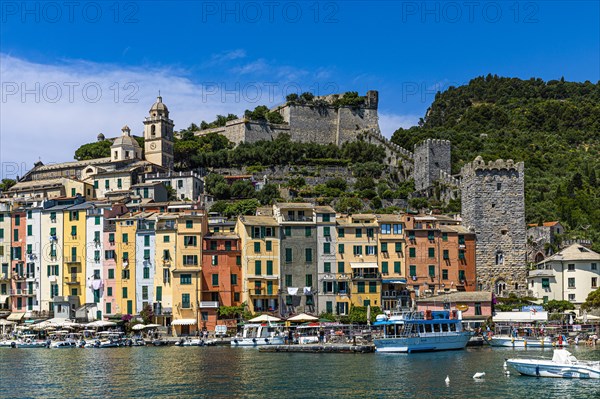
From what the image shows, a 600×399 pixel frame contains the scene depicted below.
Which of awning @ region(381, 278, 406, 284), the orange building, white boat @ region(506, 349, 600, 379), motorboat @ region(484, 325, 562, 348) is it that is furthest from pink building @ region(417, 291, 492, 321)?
white boat @ region(506, 349, 600, 379)

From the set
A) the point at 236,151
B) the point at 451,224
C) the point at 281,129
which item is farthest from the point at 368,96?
the point at 451,224

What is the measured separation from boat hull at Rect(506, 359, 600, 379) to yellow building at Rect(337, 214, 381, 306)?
2865 centimetres

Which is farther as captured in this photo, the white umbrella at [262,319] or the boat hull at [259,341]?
the white umbrella at [262,319]

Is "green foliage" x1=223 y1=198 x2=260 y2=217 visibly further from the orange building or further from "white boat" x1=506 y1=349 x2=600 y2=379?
"white boat" x1=506 y1=349 x2=600 y2=379

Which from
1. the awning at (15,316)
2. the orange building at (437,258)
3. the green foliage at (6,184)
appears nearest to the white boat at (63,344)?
the awning at (15,316)

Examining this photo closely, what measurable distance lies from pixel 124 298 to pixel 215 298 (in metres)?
8.54

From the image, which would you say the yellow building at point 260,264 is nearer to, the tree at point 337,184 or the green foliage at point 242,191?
the green foliage at point 242,191

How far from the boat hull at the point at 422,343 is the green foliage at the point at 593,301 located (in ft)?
47.7

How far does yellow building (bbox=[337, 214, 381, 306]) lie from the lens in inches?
3162

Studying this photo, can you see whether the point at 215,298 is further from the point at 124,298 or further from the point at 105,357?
the point at 105,357

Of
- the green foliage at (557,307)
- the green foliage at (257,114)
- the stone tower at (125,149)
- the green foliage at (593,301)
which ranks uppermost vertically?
the green foliage at (257,114)

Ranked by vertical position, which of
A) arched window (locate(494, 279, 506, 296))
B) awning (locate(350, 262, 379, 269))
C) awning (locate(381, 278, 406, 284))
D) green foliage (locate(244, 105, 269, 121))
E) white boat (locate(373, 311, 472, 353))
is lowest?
white boat (locate(373, 311, 472, 353))

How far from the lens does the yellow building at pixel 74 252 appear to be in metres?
84.6

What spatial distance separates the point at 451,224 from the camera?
89.1 m
